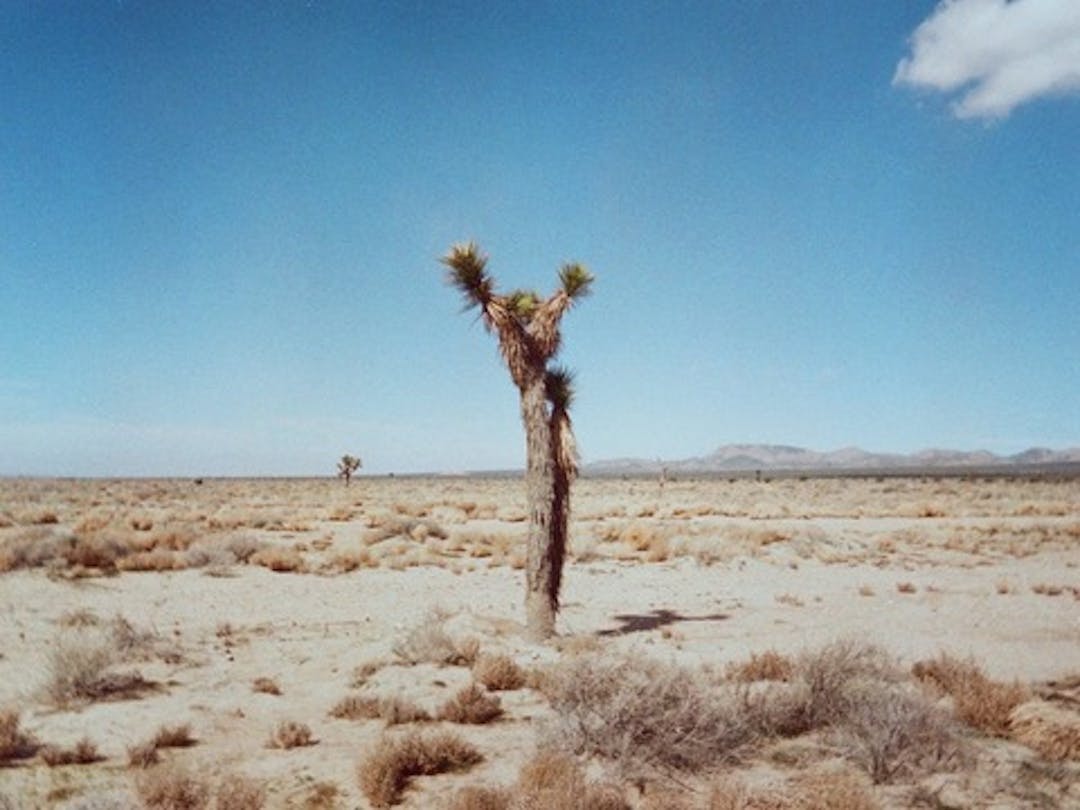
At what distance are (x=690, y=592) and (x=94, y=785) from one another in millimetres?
14072

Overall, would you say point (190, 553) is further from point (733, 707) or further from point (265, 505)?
point (265, 505)

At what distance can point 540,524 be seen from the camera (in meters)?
12.4

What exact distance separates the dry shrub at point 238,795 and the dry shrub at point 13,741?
2.53 meters

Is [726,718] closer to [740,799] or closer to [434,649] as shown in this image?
[740,799]

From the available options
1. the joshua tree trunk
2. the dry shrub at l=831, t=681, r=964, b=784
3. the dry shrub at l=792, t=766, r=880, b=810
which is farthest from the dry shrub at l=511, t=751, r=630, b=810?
the joshua tree trunk

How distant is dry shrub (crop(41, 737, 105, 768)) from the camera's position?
7277 mm

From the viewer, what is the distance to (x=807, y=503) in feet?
168

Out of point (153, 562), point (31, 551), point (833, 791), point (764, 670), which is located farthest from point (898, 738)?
point (31, 551)

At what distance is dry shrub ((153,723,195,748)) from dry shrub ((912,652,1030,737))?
8.09m

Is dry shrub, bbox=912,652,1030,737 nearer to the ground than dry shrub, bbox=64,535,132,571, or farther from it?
nearer to the ground

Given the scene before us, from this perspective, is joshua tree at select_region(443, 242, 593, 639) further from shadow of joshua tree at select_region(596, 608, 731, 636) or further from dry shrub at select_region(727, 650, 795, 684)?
dry shrub at select_region(727, 650, 795, 684)

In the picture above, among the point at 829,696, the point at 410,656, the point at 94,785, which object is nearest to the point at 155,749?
the point at 94,785

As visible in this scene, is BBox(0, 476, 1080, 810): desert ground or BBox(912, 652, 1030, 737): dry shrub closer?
BBox(0, 476, 1080, 810): desert ground

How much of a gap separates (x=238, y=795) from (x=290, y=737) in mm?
1667
